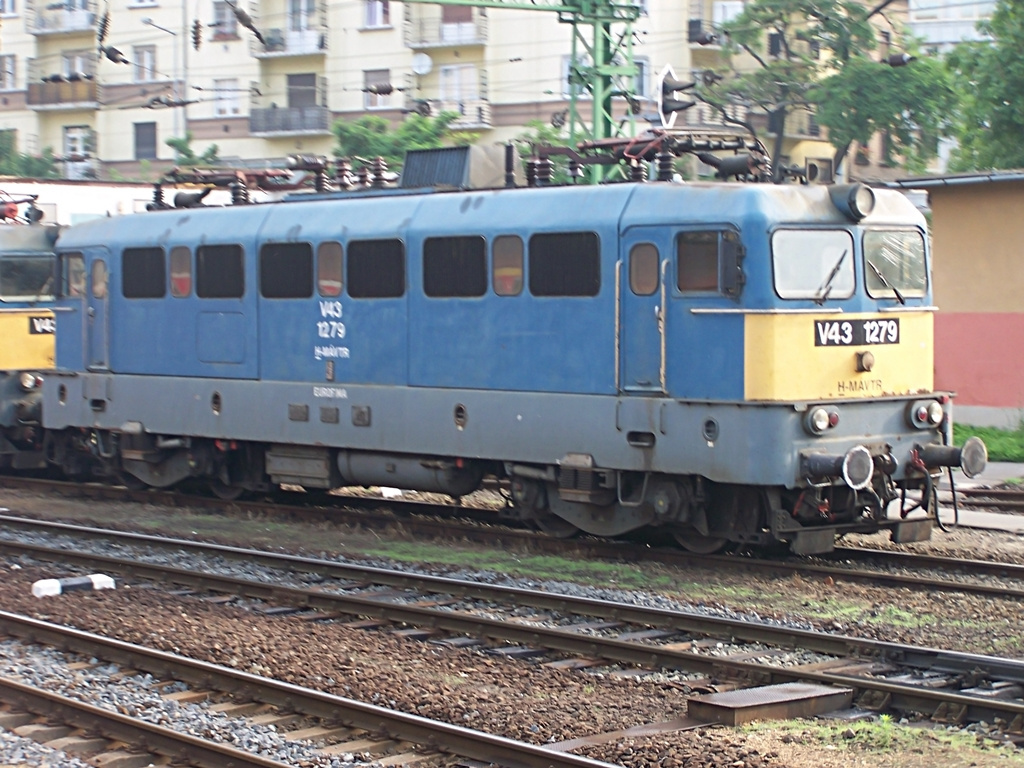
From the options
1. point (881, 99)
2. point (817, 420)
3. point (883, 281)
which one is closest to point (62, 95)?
point (881, 99)

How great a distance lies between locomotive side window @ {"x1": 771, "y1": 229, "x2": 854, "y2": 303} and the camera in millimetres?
12273

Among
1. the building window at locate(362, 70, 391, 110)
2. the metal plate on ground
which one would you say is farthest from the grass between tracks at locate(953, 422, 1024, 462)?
the building window at locate(362, 70, 391, 110)

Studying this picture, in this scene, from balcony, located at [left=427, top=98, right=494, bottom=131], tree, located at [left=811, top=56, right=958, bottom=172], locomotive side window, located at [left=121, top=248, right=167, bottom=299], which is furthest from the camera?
balcony, located at [left=427, top=98, right=494, bottom=131]

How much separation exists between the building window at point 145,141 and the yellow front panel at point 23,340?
34.6 meters

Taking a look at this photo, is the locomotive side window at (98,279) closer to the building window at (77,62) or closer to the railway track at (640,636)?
the railway track at (640,636)

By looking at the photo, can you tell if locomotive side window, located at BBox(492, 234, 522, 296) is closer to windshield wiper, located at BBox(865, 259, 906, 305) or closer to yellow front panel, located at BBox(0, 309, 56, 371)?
windshield wiper, located at BBox(865, 259, 906, 305)

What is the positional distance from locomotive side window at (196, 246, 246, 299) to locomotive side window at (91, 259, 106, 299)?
186 cm

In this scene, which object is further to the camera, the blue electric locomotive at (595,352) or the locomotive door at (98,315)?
the locomotive door at (98,315)

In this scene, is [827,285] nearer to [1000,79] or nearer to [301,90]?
[1000,79]

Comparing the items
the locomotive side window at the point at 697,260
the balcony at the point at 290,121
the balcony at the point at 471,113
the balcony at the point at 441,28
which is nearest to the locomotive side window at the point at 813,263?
the locomotive side window at the point at 697,260

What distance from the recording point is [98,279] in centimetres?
1820

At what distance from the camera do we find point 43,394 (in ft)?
62.4

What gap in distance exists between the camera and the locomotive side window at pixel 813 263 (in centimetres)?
1227

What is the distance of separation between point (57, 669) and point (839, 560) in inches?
266
